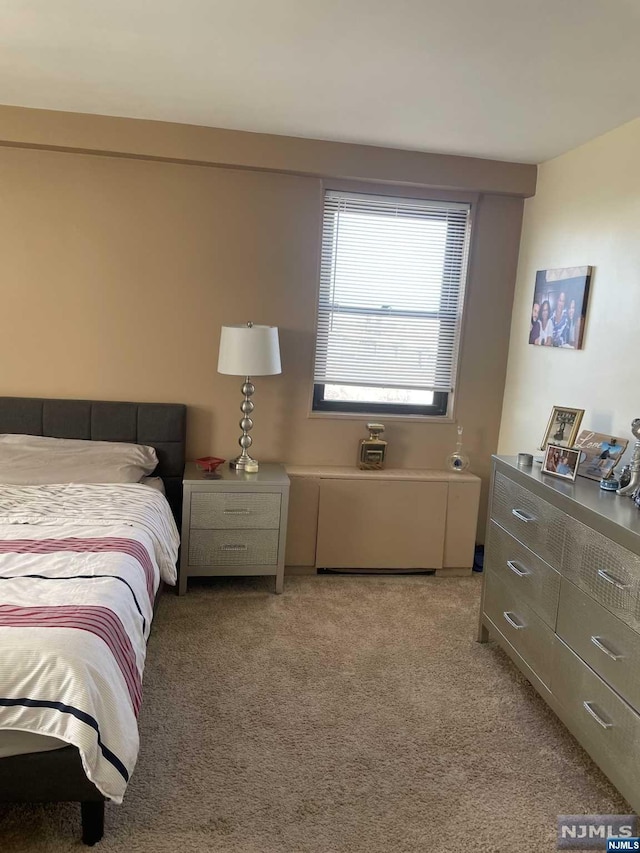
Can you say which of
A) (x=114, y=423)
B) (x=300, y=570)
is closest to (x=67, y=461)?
(x=114, y=423)

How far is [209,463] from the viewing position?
11.5 ft

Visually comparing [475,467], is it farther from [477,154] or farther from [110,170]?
[110,170]

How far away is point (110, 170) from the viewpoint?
Answer: 3.45m

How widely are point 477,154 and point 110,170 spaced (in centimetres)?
199

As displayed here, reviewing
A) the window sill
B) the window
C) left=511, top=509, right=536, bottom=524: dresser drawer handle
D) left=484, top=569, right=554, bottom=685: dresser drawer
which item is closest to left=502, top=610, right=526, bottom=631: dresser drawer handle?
left=484, top=569, right=554, bottom=685: dresser drawer

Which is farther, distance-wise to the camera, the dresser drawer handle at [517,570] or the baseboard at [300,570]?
the baseboard at [300,570]

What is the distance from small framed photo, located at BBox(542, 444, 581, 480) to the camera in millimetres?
2494

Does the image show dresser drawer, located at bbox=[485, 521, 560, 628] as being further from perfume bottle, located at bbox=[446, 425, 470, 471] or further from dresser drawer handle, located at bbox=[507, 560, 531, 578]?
perfume bottle, located at bbox=[446, 425, 470, 471]

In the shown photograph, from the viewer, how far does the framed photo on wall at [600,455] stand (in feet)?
8.30

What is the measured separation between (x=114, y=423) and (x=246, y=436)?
2.37 feet

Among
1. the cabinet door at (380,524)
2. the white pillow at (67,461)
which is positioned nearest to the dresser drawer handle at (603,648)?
the cabinet door at (380,524)

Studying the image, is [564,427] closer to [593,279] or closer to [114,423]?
[593,279]

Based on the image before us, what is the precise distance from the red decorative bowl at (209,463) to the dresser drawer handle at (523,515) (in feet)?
5.26

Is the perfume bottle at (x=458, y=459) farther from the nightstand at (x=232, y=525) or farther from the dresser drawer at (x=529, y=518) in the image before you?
the nightstand at (x=232, y=525)
